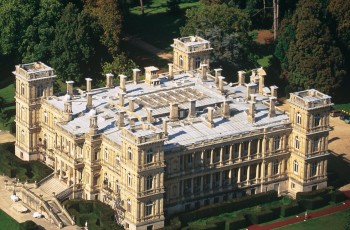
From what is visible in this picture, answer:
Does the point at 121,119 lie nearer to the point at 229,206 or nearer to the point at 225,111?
the point at 225,111

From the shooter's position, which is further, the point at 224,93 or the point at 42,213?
the point at 224,93

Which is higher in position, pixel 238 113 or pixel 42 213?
pixel 238 113

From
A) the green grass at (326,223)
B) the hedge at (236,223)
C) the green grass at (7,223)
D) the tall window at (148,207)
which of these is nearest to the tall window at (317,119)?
the green grass at (326,223)

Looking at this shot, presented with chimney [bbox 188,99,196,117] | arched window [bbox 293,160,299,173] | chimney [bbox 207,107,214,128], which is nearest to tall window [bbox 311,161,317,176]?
arched window [bbox 293,160,299,173]

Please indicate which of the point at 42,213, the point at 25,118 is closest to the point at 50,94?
the point at 25,118

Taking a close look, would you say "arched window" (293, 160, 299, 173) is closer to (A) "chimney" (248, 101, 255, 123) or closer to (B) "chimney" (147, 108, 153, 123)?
(A) "chimney" (248, 101, 255, 123)

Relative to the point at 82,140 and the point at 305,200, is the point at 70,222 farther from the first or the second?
the point at 305,200

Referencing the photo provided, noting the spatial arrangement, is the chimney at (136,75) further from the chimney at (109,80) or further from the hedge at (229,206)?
the hedge at (229,206)
